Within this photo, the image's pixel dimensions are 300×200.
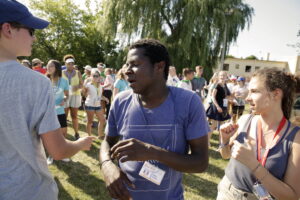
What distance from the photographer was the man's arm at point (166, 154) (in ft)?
4.12

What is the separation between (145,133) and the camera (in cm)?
146

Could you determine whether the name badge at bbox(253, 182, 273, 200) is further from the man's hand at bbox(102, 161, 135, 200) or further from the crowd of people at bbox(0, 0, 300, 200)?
the man's hand at bbox(102, 161, 135, 200)

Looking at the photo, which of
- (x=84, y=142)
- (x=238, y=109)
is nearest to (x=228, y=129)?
(x=84, y=142)

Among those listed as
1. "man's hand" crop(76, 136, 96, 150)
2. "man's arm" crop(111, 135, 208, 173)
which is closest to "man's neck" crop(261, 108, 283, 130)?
"man's arm" crop(111, 135, 208, 173)

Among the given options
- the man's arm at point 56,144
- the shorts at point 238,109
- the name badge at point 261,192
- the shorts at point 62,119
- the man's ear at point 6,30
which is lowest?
the shorts at point 238,109

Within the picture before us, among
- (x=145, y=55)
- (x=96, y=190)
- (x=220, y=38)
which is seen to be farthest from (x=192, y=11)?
(x=145, y=55)

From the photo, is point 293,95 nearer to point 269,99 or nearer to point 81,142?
point 269,99

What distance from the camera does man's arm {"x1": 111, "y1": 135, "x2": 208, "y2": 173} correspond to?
4.12ft

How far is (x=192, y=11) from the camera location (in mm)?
16391

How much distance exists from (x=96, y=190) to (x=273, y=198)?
2871 mm

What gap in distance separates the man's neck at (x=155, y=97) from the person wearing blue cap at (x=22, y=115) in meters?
0.55

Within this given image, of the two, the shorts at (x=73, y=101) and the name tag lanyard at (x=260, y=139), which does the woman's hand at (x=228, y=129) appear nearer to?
the name tag lanyard at (x=260, y=139)

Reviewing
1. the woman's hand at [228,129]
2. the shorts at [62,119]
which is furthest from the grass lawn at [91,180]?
the woman's hand at [228,129]

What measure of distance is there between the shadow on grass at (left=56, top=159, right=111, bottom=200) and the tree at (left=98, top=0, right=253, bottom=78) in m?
13.6
